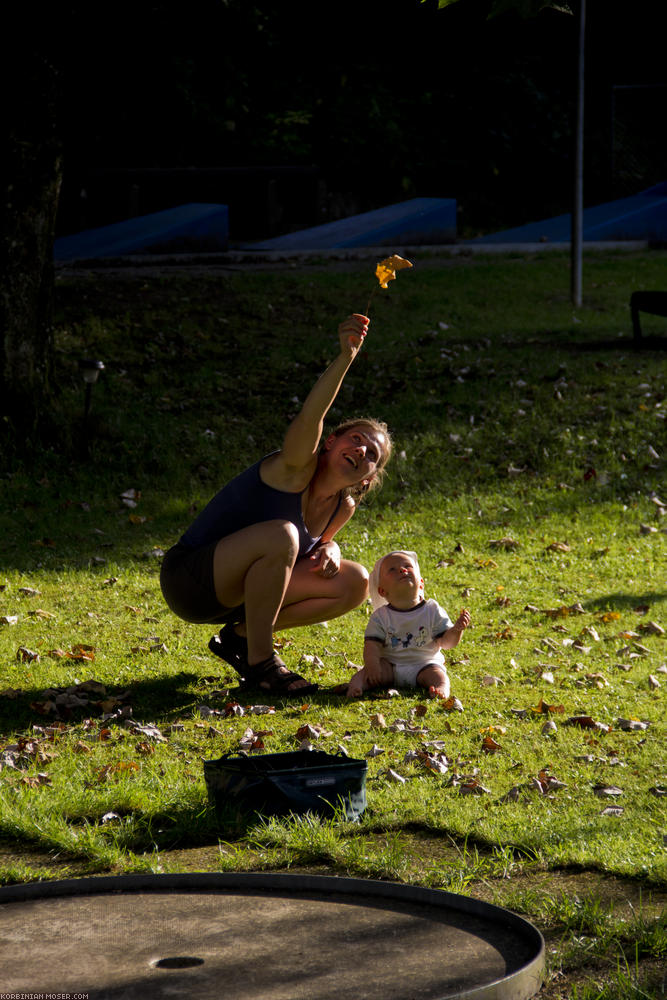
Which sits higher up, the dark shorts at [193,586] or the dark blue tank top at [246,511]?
Result: the dark blue tank top at [246,511]

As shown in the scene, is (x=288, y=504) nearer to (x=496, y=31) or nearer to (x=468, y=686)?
(x=468, y=686)

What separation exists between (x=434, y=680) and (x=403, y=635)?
25 centimetres

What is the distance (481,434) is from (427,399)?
0.99 m

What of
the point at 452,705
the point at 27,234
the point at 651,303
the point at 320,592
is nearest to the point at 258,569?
the point at 320,592

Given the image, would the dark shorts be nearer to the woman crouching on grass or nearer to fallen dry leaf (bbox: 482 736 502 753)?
the woman crouching on grass

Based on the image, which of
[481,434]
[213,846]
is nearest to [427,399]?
[481,434]

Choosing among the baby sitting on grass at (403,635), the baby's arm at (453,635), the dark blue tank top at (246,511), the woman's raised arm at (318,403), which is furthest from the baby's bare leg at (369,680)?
the woman's raised arm at (318,403)

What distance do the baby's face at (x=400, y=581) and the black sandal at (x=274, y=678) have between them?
0.55 meters

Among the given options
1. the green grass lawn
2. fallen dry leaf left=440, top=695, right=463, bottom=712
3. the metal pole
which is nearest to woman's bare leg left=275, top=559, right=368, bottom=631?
the green grass lawn

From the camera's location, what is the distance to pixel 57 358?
12.6 metres

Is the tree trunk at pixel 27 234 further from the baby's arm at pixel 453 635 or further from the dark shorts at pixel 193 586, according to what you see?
the baby's arm at pixel 453 635

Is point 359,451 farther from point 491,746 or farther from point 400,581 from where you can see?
point 491,746

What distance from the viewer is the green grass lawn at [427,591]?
3908 mm

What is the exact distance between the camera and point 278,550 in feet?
18.0
